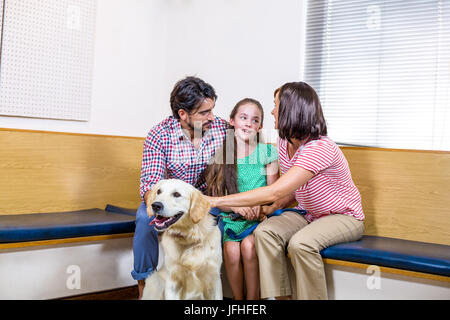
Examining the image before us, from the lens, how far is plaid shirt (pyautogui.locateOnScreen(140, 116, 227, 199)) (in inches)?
85.5

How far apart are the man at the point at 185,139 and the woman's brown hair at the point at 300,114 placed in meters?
0.39

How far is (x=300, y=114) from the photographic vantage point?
78.0 inches

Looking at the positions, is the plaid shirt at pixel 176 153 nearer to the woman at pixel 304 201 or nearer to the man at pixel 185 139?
the man at pixel 185 139

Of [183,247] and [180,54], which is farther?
[180,54]

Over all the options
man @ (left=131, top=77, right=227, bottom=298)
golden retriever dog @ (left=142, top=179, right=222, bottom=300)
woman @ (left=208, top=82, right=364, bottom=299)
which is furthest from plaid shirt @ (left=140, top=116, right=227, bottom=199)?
golden retriever dog @ (left=142, top=179, right=222, bottom=300)

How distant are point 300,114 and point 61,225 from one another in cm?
132

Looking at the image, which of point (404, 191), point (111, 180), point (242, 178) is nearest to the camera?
point (242, 178)

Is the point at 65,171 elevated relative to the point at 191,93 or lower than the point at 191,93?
lower

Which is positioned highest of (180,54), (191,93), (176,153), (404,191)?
(180,54)

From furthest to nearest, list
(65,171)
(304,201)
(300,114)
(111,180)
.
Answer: (111,180)
(65,171)
(304,201)
(300,114)

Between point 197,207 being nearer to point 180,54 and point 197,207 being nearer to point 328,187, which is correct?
point 328,187

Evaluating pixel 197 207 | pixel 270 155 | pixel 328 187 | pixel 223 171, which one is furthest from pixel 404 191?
pixel 197 207

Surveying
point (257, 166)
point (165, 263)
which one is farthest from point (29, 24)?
point (165, 263)

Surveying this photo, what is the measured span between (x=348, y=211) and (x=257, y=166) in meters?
0.52
